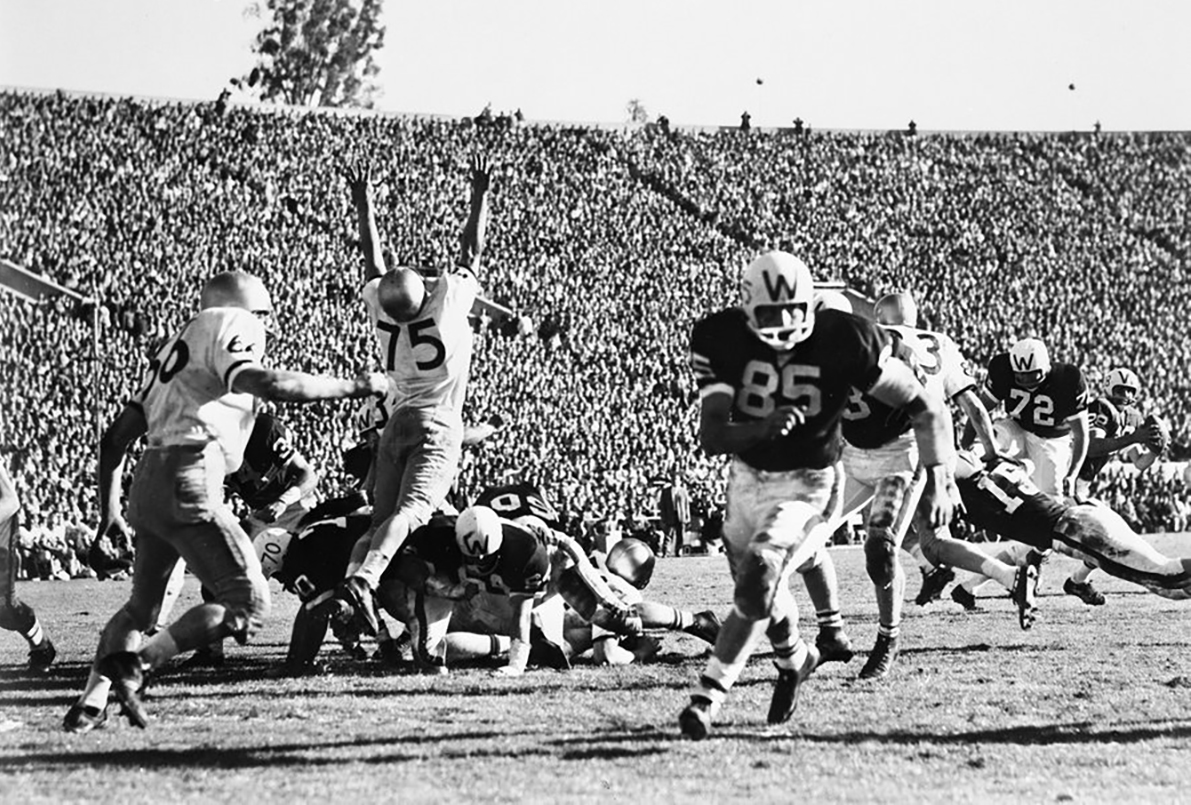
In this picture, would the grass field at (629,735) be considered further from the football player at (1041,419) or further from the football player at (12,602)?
the football player at (1041,419)

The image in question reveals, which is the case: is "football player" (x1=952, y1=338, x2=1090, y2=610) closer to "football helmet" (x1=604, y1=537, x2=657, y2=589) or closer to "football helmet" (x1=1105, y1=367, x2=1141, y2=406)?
"football helmet" (x1=1105, y1=367, x2=1141, y2=406)

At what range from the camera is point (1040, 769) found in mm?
4961

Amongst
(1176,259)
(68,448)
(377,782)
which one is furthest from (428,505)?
(1176,259)

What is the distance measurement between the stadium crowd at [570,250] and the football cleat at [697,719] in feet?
46.4

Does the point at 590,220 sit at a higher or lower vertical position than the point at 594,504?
higher

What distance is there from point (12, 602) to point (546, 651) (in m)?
2.66

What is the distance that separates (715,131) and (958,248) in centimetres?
674

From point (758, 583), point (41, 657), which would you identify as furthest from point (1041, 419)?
point (41, 657)

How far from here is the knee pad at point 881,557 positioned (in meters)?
7.47

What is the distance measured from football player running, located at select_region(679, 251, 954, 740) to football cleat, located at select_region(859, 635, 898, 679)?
134cm

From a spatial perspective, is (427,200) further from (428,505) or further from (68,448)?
(428,505)

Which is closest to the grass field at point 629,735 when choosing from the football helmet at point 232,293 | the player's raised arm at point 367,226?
the football helmet at point 232,293

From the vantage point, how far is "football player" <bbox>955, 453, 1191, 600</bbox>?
783cm

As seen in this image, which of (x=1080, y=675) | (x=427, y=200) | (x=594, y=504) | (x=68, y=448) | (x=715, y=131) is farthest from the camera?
(x=715, y=131)
